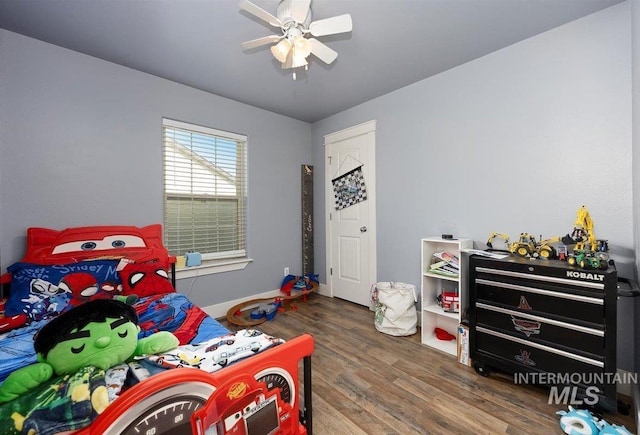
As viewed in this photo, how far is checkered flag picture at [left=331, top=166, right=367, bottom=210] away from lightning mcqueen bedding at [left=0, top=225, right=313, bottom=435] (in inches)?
88.2

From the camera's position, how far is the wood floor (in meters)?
1.47

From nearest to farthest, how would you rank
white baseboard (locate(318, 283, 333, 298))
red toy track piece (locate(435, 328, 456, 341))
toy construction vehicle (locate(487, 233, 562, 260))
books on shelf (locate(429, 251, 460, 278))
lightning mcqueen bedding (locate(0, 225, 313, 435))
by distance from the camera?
lightning mcqueen bedding (locate(0, 225, 313, 435)), toy construction vehicle (locate(487, 233, 562, 260)), books on shelf (locate(429, 251, 460, 278)), red toy track piece (locate(435, 328, 456, 341)), white baseboard (locate(318, 283, 333, 298))

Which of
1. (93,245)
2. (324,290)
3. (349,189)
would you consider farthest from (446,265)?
(93,245)

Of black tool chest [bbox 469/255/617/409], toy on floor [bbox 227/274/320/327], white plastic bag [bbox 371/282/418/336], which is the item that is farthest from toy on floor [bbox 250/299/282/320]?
black tool chest [bbox 469/255/617/409]

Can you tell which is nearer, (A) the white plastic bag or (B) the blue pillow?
(B) the blue pillow

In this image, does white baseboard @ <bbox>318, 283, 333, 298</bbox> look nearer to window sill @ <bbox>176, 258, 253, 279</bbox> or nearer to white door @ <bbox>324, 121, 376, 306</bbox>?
white door @ <bbox>324, 121, 376, 306</bbox>

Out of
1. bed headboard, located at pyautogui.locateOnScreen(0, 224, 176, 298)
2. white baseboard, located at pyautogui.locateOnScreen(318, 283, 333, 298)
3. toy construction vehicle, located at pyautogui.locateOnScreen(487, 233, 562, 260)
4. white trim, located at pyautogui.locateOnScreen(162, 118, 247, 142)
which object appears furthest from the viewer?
white baseboard, located at pyautogui.locateOnScreen(318, 283, 333, 298)

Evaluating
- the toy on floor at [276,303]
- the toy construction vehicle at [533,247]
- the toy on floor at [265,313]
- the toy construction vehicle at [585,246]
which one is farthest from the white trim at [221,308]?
the toy construction vehicle at [585,246]

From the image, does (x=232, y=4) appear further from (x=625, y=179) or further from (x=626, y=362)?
(x=626, y=362)

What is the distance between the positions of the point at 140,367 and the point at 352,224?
277cm

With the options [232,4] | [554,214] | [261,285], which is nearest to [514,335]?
[554,214]

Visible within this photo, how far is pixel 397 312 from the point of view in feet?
8.30

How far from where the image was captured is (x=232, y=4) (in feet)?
5.73

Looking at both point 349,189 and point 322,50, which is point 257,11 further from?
point 349,189
